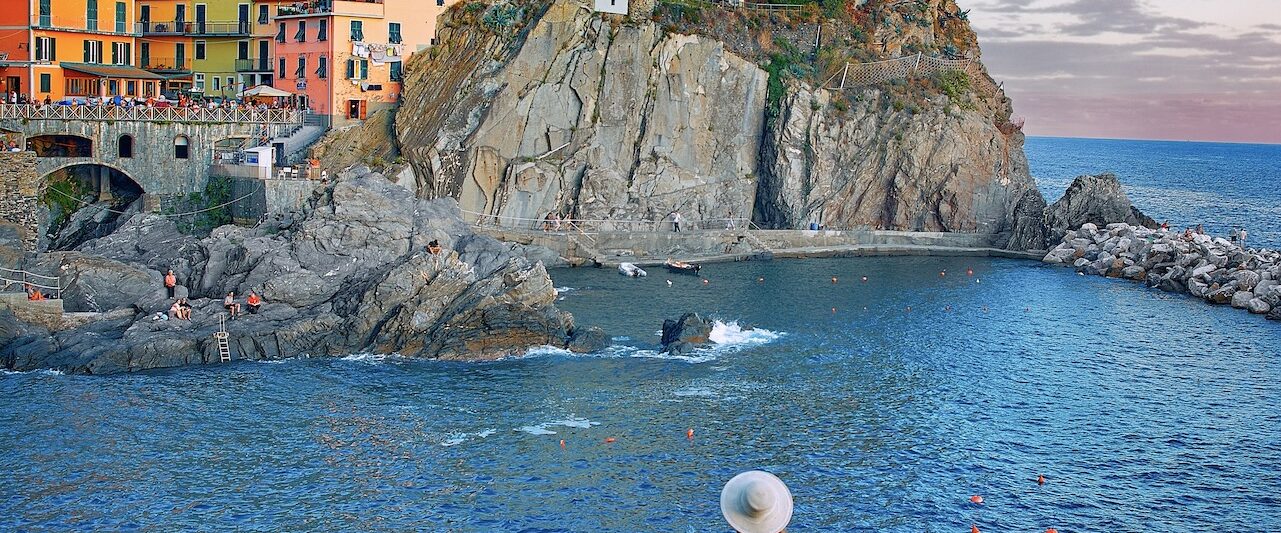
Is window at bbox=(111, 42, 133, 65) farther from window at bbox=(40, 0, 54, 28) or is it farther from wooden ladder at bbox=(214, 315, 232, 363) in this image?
wooden ladder at bbox=(214, 315, 232, 363)

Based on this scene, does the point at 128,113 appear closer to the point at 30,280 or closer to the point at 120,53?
the point at 120,53

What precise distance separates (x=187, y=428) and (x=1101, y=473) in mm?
26834

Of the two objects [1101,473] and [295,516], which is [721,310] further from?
[295,516]

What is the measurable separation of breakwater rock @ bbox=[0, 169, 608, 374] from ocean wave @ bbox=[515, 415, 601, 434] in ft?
28.0

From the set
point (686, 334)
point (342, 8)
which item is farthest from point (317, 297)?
point (342, 8)

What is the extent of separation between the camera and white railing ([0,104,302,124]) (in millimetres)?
70625

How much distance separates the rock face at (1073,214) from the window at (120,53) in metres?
54.7

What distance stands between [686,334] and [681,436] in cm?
1181

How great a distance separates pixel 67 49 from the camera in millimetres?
76188

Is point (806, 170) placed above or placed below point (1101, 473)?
above

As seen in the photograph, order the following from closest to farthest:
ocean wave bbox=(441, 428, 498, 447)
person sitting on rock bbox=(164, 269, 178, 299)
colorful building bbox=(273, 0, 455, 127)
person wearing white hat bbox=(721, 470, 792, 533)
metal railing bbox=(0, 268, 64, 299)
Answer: person wearing white hat bbox=(721, 470, 792, 533), ocean wave bbox=(441, 428, 498, 447), metal railing bbox=(0, 268, 64, 299), person sitting on rock bbox=(164, 269, 178, 299), colorful building bbox=(273, 0, 455, 127)

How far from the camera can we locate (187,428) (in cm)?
4062

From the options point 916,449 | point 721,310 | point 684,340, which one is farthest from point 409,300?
point 916,449

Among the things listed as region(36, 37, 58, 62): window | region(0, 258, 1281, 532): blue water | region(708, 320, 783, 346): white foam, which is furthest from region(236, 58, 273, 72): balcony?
region(708, 320, 783, 346): white foam
